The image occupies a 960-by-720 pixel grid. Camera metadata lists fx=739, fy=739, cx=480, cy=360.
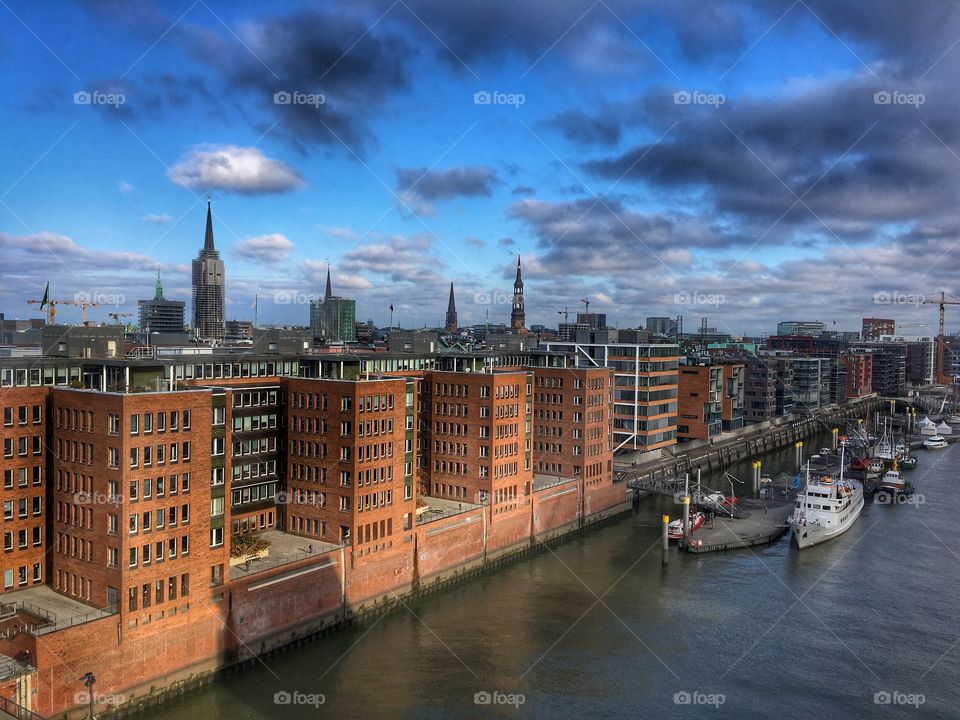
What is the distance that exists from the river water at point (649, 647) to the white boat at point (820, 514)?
1946 millimetres

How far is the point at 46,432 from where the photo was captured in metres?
42.7

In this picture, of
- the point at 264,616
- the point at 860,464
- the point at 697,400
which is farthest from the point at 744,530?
the point at 264,616

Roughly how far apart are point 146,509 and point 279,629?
42.1ft

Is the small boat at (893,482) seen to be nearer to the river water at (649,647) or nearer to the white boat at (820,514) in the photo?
the white boat at (820,514)

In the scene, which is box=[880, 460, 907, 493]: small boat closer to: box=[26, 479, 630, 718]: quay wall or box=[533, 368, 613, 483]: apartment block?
box=[533, 368, 613, 483]: apartment block

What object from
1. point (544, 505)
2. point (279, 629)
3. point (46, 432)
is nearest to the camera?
point (46, 432)

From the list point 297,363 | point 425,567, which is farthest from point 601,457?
point 297,363

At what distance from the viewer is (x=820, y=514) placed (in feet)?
239

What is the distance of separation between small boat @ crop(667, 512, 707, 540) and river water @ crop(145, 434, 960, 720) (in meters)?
4.85

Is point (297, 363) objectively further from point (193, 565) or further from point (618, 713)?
point (618, 713)

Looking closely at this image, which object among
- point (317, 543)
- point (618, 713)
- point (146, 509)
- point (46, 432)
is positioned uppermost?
point (46, 432)

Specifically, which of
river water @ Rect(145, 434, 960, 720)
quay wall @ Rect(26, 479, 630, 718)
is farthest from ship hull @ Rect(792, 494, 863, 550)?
quay wall @ Rect(26, 479, 630, 718)

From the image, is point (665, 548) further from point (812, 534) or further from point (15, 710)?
point (15, 710)

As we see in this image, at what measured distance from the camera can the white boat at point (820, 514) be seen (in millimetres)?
70125
